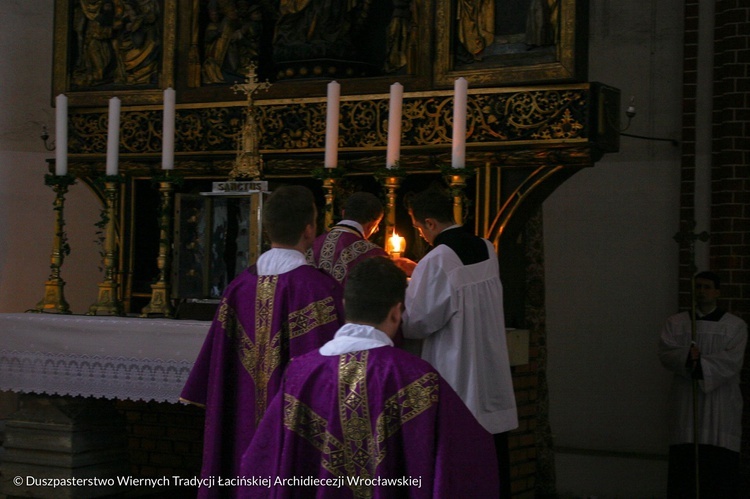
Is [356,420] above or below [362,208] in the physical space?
below

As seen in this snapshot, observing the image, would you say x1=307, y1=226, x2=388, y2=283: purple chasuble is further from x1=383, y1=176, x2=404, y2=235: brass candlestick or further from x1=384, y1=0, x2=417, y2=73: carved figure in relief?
x1=384, y1=0, x2=417, y2=73: carved figure in relief

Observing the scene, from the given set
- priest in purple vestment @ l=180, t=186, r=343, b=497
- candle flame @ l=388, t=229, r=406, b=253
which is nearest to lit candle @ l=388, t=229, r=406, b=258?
candle flame @ l=388, t=229, r=406, b=253

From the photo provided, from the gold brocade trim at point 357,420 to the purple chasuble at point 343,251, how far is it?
233cm

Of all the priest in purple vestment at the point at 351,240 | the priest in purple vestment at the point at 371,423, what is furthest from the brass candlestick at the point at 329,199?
the priest in purple vestment at the point at 371,423

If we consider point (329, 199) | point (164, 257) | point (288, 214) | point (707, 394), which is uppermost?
point (329, 199)

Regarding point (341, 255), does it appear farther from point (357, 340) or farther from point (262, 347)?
point (357, 340)

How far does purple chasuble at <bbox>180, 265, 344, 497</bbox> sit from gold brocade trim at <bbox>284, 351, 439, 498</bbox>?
1233mm

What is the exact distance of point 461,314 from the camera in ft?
16.9

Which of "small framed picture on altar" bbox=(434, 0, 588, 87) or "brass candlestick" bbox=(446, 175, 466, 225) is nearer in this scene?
"brass candlestick" bbox=(446, 175, 466, 225)

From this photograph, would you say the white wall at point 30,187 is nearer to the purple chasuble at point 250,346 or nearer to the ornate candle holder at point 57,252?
the ornate candle holder at point 57,252

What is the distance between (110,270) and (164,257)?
436 mm

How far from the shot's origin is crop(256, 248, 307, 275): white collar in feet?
14.7

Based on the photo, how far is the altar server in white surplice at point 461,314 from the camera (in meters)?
5.11

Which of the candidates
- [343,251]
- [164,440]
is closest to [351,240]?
[343,251]
